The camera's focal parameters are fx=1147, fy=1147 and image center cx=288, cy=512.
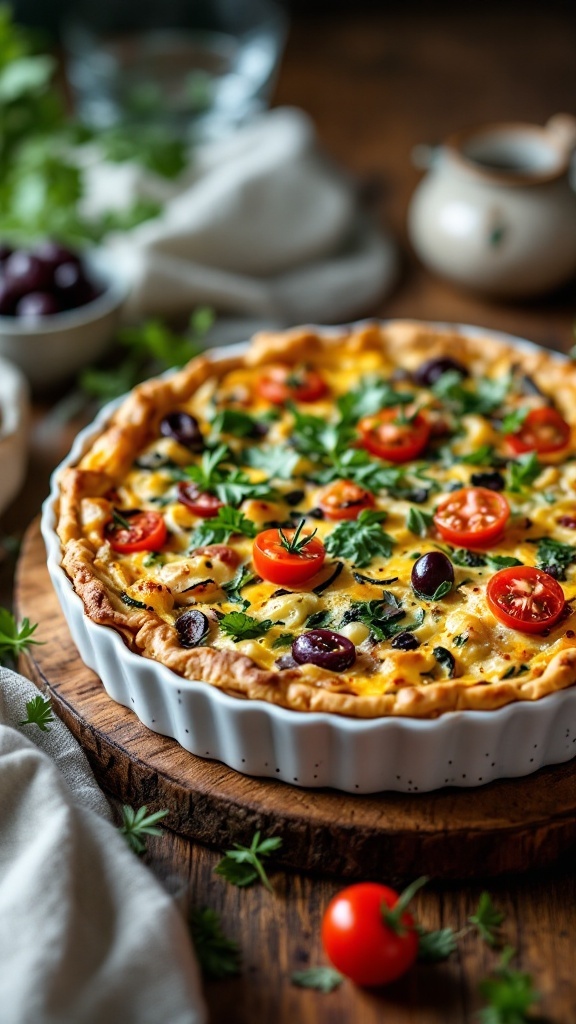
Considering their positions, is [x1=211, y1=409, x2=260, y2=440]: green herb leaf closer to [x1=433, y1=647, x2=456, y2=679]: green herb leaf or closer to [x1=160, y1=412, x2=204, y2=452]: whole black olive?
[x1=160, y1=412, x2=204, y2=452]: whole black olive

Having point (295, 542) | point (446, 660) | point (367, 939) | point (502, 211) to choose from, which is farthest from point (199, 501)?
point (502, 211)

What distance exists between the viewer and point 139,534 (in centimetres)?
416

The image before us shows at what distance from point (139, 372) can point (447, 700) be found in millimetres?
3257

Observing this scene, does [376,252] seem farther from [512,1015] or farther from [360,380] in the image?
[512,1015]

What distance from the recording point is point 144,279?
6145 mm

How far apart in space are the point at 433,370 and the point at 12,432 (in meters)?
1.86

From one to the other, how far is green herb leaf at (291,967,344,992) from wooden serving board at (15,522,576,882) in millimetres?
363

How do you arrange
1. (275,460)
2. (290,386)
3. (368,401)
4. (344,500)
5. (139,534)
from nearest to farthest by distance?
(139,534) → (344,500) → (275,460) → (368,401) → (290,386)

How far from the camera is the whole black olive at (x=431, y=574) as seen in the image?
12.7 ft

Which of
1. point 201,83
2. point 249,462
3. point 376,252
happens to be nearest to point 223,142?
point 201,83

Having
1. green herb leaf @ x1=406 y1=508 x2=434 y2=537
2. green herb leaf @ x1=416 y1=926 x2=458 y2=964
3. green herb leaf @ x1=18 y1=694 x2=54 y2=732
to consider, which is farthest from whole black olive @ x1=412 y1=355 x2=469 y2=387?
green herb leaf @ x1=416 y1=926 x2=458 y2=964

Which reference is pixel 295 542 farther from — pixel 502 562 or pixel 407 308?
pixel 407 308

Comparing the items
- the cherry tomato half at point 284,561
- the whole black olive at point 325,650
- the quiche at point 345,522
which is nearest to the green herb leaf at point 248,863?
the quiche at point 345,522

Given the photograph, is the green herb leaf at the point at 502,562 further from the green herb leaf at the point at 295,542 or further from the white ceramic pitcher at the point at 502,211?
the white ceramic pitcher at the point at 502,211
